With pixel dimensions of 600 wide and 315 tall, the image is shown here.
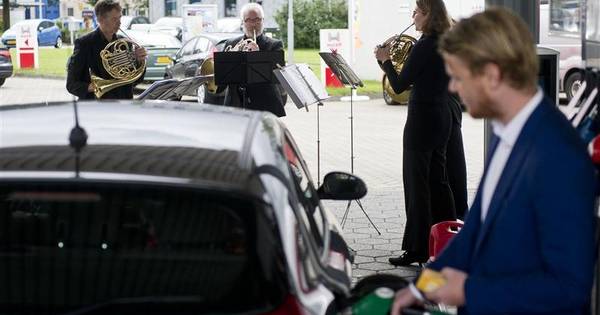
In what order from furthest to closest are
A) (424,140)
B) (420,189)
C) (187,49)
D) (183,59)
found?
(187,49)
(183,59)
(420,189)
(424,140)

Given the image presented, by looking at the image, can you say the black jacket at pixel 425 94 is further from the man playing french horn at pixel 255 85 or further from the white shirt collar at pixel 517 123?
the white shirt collar at pixel 517 123

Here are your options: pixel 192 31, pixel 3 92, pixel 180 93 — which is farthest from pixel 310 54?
pixel 180 93

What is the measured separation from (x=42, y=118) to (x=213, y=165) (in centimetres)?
87

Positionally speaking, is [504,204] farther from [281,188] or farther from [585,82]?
[585,82]

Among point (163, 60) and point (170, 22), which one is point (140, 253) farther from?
point (170, 22)

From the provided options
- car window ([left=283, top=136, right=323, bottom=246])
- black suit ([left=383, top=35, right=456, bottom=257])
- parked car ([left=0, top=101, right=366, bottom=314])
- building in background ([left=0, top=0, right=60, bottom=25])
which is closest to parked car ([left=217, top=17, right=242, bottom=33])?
black suit ([left=383, top=35, right=456, bottom=257])

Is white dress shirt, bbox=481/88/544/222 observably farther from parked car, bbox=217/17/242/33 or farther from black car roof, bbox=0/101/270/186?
parked car, bbox=217/17/242/33

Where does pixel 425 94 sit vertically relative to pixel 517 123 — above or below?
below

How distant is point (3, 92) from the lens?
96.2 feet

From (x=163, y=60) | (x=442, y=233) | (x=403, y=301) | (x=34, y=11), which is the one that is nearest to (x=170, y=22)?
(x=163, y=60)

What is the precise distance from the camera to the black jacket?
288 inches

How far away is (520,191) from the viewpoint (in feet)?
8.58

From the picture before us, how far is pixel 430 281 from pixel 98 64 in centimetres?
686

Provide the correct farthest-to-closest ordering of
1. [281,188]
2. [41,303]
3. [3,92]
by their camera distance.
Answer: [3,92] → [281,188] → [41,303]
